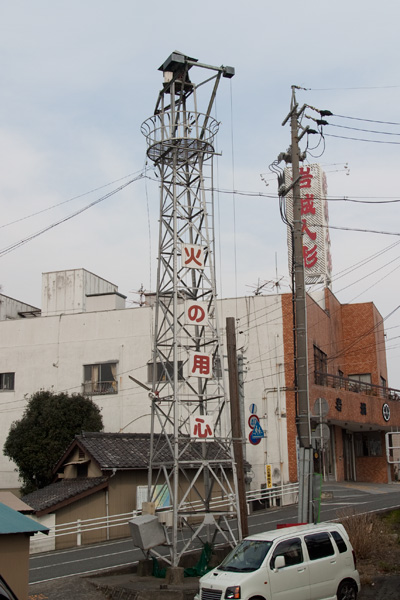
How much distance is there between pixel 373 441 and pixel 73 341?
2187cm

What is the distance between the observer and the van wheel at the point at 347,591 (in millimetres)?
14039

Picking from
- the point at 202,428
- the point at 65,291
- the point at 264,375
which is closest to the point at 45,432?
the point at 65,291

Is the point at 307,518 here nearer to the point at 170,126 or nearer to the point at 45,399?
the point at 170,126

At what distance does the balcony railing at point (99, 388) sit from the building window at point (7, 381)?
15.8 feet

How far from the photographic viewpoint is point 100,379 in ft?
131

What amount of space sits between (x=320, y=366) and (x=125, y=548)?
19.8m

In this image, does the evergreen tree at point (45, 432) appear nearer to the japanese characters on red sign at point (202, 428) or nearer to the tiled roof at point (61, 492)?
the tiled roof at point (61, 492)

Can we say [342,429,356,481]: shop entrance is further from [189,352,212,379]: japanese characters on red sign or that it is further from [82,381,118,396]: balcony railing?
[189,352,212,379]: japanese characters on red sign

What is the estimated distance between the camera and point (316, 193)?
142 feet

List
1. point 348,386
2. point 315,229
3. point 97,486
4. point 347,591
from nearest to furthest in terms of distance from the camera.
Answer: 1. point 347,591
2. point 97,486
3. point 315,229
4. point 348,386

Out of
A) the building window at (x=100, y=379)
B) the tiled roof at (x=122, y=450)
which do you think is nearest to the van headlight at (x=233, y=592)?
the tiled roof at (x=122, y=450)

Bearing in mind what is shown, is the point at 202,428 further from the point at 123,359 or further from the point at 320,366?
the point at 320,366

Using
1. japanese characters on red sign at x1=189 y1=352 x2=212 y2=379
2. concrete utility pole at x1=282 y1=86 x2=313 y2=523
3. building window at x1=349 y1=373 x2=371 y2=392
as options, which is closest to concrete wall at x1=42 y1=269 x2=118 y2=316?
building window at x1=349 y1=373 x2=371 y2=392

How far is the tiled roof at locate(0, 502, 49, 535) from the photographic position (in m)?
10.3
